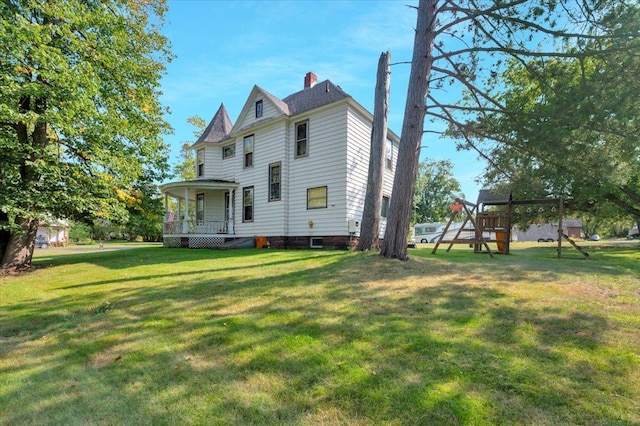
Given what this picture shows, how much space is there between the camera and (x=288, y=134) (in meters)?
15.4

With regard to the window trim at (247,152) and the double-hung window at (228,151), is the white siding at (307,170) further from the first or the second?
the double-hung window at (228,151)

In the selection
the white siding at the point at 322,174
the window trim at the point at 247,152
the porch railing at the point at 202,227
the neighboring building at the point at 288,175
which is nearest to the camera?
the white siding at the point at 322,174

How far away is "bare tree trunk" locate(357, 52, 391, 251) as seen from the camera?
10.2 metres

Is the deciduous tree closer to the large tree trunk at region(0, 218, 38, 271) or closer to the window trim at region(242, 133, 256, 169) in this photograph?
the window trim at region(242, 133, 256, 169)

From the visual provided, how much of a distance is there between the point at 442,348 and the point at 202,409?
2.24 meters

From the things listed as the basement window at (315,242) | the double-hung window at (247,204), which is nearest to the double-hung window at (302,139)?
the double-hung window at (247,204)

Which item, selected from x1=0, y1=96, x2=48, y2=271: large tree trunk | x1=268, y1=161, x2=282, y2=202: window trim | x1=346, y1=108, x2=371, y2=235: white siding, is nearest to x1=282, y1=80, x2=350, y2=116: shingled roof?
x1=346, y1=108, x2=371, y2=235: white siding

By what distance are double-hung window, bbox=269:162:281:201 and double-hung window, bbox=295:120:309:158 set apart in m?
1.30

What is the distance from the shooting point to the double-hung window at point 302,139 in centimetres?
1466

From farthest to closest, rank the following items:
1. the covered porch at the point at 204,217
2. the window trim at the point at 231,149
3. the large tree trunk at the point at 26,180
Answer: the window trim at the point at 231,149, the covered porch at the point at 204,217, the large tree trunk at the point at 26,180

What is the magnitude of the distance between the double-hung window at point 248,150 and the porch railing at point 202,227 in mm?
3293

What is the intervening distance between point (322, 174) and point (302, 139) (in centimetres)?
212

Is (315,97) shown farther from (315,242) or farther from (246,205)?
(315,242)

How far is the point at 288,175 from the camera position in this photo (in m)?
15.2
